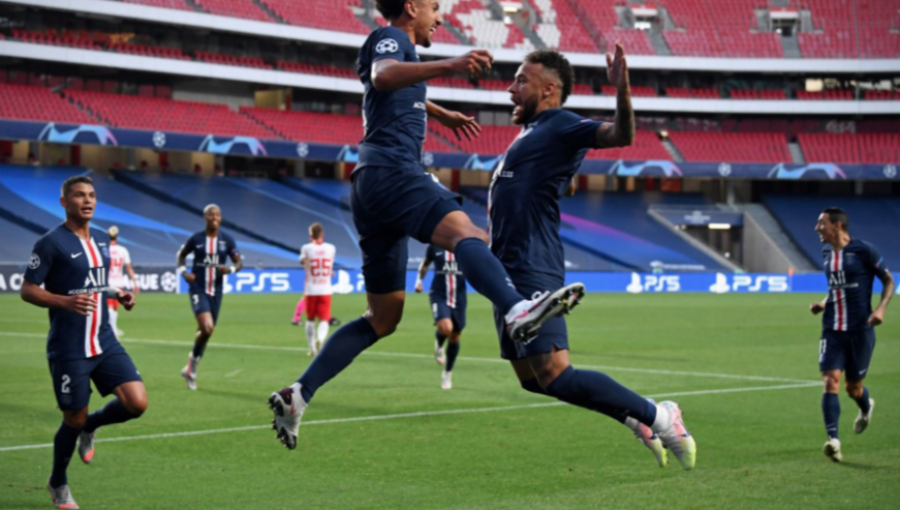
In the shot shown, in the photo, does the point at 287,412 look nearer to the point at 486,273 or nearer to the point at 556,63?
the point at 486,273

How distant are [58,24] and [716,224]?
3714cm

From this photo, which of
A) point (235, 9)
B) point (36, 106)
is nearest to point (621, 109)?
point (36, 106)

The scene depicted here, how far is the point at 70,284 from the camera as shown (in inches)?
333

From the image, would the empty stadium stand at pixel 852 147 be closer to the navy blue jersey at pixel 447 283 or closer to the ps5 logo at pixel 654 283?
the ps5 logo at pixel 654 283

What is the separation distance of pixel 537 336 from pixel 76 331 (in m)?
3.66

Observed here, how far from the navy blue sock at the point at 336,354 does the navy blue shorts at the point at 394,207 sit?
16.3 inches

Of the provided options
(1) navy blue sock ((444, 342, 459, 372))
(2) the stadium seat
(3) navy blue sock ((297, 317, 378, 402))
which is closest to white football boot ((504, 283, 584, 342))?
(3) navy blue sock ((297, 317, 378, 402))

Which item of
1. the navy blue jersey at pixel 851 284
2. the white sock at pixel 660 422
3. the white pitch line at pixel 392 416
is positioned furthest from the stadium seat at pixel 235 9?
the white sock at pixel 660 422

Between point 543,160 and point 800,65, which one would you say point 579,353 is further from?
point 800,65

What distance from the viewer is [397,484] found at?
359 inches

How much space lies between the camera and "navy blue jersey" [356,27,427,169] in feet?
22.7

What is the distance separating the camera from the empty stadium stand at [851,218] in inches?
2479

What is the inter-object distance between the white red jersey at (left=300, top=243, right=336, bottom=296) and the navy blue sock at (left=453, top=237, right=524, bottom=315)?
1447 cm

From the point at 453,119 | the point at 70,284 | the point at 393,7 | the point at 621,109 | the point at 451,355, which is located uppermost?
the point at 393,7
